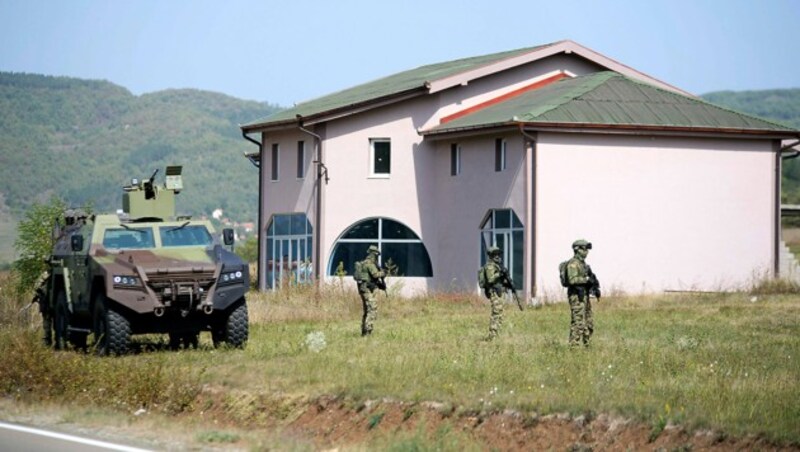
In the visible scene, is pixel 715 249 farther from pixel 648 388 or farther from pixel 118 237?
pixel 648 388

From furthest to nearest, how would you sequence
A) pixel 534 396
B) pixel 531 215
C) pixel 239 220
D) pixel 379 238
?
1. pixel 239 220
2. pixel 379 238
3. pixel 531 215
4. pixel 534 396

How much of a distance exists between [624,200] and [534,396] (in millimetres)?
22997

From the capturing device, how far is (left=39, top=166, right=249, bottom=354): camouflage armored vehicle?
913 inches

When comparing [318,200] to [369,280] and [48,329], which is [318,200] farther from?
[369,280]

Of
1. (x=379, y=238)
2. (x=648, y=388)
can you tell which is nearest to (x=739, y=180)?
(x=379, y=238)

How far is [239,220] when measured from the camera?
6531 inches

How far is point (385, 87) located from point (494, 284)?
24650mm

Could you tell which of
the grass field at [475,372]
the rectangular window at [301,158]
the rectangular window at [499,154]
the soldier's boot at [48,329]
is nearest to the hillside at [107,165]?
the rectangular window at [301,158]

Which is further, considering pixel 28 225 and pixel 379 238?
pixel 379 238

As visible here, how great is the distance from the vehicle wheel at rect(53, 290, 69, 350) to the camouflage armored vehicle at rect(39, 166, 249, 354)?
17 millimetres

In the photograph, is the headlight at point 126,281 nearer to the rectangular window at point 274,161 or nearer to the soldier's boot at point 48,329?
the soldier's boot at point 48,329

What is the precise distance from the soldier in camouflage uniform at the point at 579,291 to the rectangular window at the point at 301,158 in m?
23.9

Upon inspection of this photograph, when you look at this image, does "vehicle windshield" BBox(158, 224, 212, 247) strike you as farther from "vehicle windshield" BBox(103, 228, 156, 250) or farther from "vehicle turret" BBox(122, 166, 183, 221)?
"vehicle turret" BBox(122, 166, 183, 221)

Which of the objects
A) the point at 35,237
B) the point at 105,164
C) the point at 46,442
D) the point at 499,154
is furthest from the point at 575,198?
the point at 105,164
